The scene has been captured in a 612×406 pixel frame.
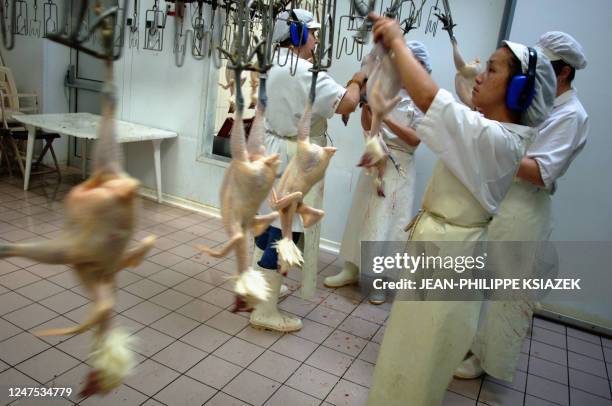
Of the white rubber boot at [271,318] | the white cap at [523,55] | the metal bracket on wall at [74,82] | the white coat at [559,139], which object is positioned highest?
the white cap at [523,55]

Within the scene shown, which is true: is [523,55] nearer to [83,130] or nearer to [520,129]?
[520,129]

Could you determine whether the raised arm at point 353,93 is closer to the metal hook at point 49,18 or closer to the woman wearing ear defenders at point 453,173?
the woman wearing ear defenders at point 453,173

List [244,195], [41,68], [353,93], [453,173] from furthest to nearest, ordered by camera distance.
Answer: [41,68] → [353,93] → [453,173] → [244,195]

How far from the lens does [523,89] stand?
1589 millimetres

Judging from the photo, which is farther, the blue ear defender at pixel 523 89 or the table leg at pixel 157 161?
the table leg at pixel 157 161

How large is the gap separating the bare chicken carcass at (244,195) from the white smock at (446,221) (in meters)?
0.63

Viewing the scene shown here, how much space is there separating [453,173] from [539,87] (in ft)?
1.35

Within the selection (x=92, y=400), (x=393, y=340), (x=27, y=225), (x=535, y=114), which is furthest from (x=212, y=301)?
(x=535, y=114)

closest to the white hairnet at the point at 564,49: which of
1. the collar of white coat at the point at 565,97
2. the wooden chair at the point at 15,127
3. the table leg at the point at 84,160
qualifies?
the collar of white coat at the point at 565,97

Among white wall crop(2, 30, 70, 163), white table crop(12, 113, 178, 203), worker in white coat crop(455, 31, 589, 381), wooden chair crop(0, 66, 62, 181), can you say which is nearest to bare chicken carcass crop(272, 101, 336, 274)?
worker in white coat crop(455, 31, 589, 381)

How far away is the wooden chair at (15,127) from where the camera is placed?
5078mm

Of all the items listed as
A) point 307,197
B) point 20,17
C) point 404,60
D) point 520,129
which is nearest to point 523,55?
point 520,129

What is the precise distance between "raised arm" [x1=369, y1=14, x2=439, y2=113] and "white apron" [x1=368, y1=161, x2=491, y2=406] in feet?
1.24

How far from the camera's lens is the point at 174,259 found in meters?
3.79
